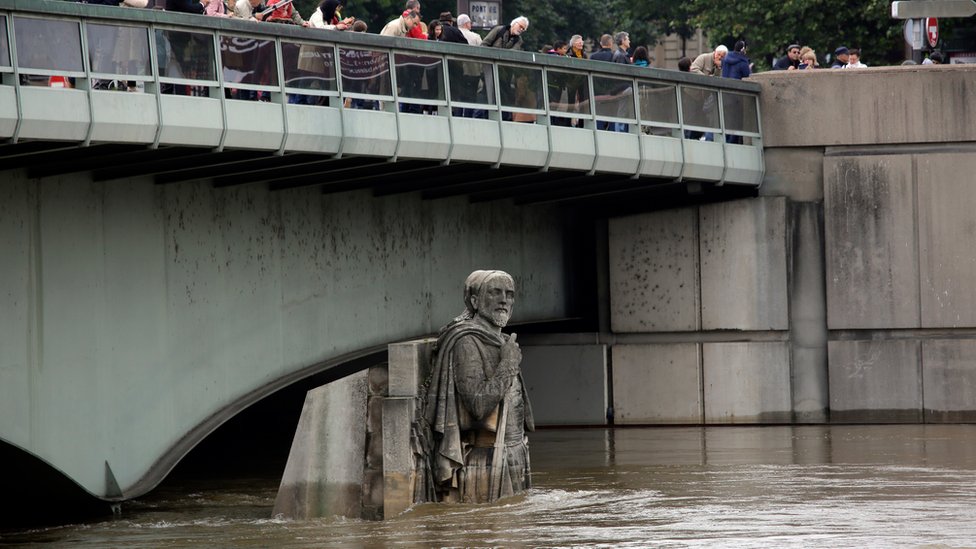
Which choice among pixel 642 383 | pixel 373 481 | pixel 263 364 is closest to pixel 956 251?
pixel 642 383

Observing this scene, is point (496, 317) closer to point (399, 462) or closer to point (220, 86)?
point (399, 462)

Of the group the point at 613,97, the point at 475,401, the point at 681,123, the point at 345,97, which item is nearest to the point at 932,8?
the point at 681,123

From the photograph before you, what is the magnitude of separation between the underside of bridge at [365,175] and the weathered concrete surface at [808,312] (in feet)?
3.26

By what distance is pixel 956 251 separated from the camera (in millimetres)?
28547

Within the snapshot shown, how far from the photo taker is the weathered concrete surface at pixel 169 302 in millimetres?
19359

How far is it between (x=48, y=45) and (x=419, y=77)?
18.4 feet

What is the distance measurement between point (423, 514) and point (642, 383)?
13.4 metres

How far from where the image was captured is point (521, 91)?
952 inches

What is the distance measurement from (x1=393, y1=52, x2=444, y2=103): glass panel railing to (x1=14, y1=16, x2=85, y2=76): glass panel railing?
4.82 m

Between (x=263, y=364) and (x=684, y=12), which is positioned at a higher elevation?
(x=684, y=12)

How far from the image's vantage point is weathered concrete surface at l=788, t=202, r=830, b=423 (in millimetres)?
29156

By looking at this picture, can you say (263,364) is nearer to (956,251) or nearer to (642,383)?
(642,383)

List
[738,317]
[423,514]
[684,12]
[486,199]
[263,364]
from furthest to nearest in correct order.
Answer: [684,12], [738,317], [486,199], [263,364], [423,514]

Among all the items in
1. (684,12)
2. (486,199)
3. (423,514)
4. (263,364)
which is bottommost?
(423,514)
